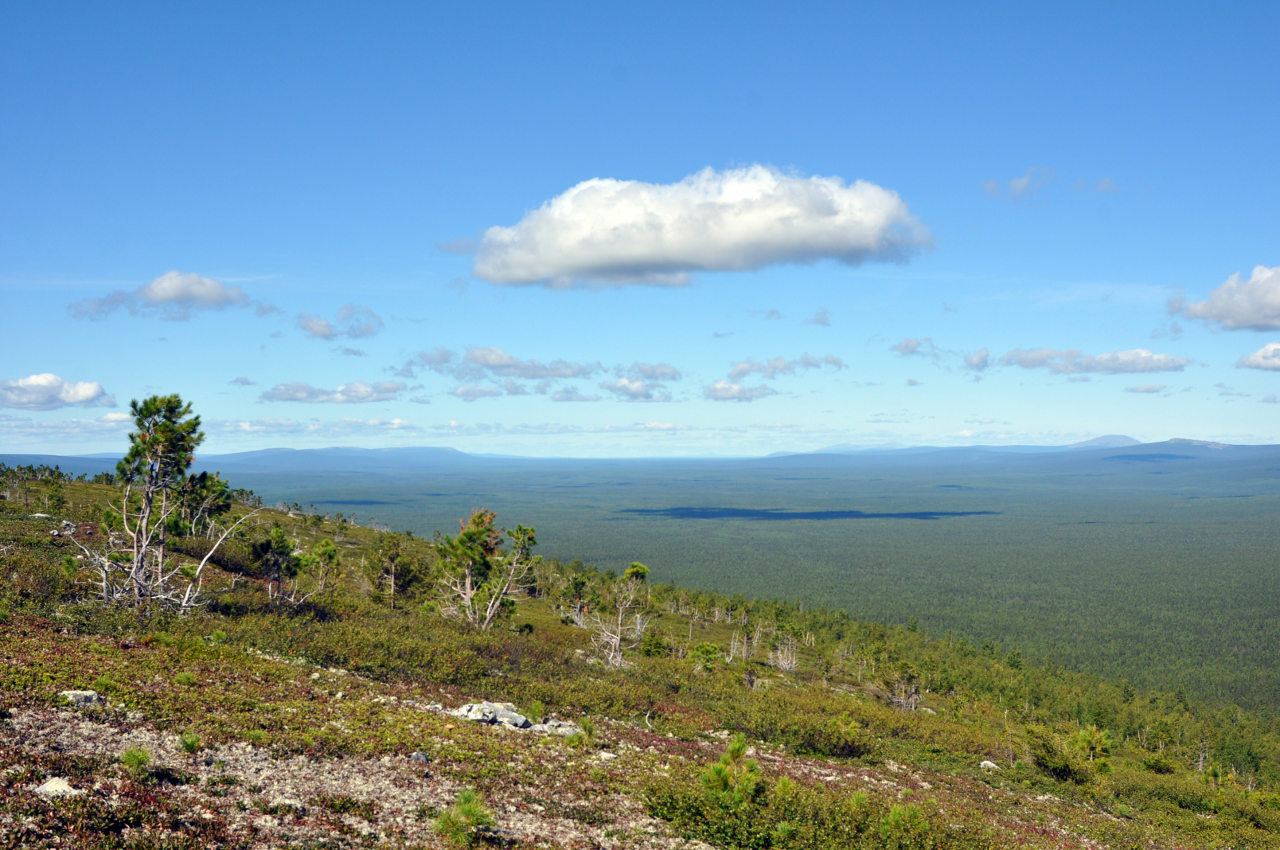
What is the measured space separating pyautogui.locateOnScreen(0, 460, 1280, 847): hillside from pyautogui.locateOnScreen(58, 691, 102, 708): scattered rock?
6.0 inches

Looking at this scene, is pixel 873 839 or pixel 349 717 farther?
pixel 349 717

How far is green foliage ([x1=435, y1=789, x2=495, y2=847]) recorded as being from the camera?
14836 millimetres

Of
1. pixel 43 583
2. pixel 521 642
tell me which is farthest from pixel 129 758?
pixel 521 642

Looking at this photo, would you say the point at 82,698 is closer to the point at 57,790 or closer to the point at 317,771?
the point at 57,790

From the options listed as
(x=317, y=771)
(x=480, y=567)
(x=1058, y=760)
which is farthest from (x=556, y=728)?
(x=1058, y=760)

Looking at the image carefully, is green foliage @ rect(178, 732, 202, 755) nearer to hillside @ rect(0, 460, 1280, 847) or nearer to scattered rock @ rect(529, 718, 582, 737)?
hillside @ rect(0, 460, 1280, 847)

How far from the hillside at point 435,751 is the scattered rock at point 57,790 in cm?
22

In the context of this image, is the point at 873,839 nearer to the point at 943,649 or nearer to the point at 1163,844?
the point at 1163,844

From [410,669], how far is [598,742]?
1113cm

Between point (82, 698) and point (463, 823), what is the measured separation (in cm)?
1199

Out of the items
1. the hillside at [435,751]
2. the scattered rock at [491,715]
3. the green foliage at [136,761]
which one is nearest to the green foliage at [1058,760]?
the hillside at [435,751]

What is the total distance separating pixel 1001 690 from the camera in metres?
115

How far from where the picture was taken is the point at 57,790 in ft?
43.1

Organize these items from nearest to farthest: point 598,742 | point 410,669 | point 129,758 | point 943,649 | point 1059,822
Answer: point 129,758 → point 598,742 → point 1059,822 → point 410,669 → point 943,649
